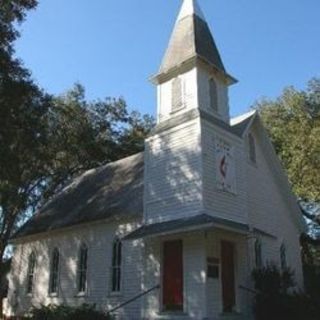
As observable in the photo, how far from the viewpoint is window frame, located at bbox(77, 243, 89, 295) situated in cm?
2225

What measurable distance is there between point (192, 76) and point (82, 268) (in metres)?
10.5

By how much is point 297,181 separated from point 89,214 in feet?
53.0

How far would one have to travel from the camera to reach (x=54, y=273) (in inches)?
965

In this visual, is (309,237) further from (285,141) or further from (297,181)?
(285,141)

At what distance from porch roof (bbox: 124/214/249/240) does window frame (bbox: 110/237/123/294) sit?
2.00 metres

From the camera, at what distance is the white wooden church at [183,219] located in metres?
17.7

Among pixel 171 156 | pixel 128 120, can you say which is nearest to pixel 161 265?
pixel 171 156

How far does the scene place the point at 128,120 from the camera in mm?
39875

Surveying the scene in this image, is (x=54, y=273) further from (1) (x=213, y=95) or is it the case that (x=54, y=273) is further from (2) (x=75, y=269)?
(1) (x=213, y=95)

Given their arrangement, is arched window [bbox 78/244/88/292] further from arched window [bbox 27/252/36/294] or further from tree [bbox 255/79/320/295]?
tree [bbox 255/79/320/295]

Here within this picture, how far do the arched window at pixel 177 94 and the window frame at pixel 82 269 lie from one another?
8.01 metres

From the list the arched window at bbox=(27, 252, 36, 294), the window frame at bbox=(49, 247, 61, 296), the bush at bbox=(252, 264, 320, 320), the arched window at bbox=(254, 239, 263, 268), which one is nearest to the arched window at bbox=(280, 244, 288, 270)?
the arched window at bbox=(254, 239, 263, 268)

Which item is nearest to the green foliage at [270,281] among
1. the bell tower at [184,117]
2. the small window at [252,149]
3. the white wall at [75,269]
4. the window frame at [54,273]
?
the bell tower at [184,117]

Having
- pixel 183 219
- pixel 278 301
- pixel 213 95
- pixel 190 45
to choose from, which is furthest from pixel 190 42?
pixel 278 301
